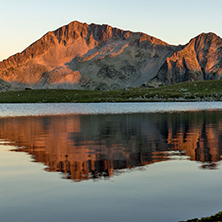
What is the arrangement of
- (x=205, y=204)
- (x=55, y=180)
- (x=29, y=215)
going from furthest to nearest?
(x=55, y=180)
(x=205, y=204)
(x=29, y=215)

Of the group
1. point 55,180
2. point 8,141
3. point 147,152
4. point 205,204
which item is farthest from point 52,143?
point 205,204

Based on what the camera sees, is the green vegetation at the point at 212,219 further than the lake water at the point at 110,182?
No

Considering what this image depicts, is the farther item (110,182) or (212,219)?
(110,182)

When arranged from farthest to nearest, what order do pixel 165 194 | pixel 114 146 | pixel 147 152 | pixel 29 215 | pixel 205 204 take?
pixel 114 146
pixel 147 152
pixel 165 194
pixel 205 204
pixel 29 215

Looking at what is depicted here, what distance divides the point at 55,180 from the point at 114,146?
12342 mm

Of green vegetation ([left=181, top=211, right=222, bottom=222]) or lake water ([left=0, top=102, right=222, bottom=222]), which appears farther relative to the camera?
lake water ([left=0, top=102, right=222, bottom=222])

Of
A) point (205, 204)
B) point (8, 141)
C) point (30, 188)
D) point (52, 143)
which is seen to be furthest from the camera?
point (8, 141)

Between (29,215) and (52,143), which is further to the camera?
(52,143)

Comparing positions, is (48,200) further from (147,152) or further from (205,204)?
(147,152)

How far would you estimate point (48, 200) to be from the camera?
47.1 ft

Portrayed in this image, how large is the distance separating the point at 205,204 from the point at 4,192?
8407mm

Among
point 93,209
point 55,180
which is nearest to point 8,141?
point 55,180

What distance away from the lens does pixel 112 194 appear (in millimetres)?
15047

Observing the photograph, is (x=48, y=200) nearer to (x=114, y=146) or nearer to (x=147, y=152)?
(x=147, y=152)
